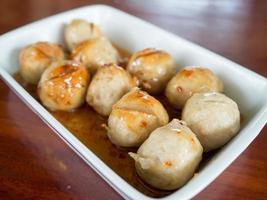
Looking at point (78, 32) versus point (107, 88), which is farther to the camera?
point (78, 32)

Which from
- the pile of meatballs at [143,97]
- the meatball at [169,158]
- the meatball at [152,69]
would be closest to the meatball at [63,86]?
the pile of meatballs at [143,97]

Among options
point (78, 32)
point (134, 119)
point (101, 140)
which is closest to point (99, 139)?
point (101, 140)

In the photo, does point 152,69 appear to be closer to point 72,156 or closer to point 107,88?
point 107,88

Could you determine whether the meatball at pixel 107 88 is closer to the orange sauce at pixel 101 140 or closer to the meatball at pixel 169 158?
the orange sauce at pixel 101 140

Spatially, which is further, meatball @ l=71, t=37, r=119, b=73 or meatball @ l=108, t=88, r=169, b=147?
meatball @ l=71, t=37, r=119, b=73

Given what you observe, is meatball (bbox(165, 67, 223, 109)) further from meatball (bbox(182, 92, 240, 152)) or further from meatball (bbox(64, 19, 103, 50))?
meatball (bbox(64, 19, 103, 50))

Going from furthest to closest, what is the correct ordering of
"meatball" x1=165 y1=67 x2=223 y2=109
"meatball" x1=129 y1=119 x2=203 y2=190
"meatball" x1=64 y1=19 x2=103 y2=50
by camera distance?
"meatball" x1=64 y1=19 x2=103 y2=50 → "meatball" x1=165 y1=67 x2=223 y2=109 → "meatball" x1=129 y1=119 x2=203 y2=190

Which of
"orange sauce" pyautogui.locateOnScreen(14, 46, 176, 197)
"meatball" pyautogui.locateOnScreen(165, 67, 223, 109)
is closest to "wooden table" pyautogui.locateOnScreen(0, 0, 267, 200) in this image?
"orange sauce" pyautogui.locateOnScreen(14, 46, 176, 197)
